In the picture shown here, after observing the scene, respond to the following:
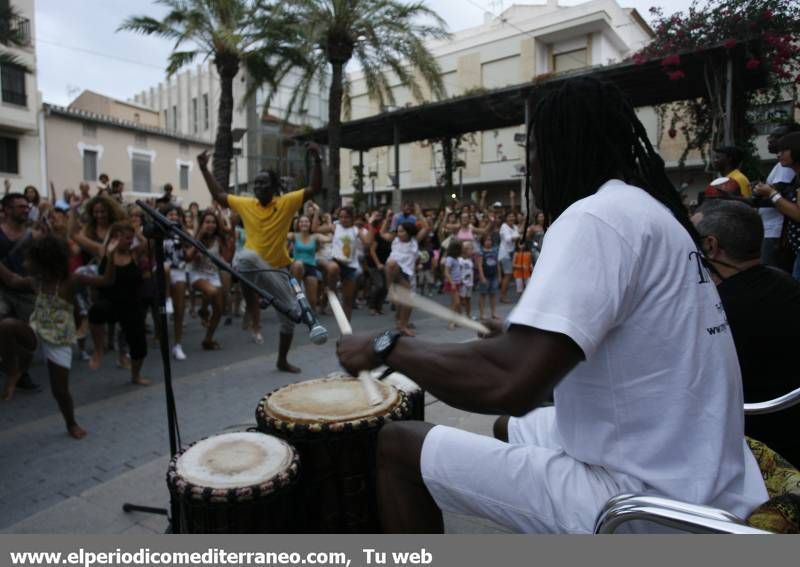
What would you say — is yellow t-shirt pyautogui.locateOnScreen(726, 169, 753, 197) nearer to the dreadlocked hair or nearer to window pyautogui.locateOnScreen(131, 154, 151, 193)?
the dreadlocked hair

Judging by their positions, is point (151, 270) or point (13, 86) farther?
point (13, 86)

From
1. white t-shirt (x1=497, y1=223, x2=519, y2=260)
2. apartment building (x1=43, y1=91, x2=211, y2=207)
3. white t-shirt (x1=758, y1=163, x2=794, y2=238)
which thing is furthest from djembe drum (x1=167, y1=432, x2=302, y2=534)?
apartment building (x1=43, y1=91, x2=211, y2=207)

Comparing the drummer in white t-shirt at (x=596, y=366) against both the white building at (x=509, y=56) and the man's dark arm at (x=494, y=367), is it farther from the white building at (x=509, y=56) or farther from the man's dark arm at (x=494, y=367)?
the white building at (x=509, y=56)

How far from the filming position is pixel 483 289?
9227 millimetres

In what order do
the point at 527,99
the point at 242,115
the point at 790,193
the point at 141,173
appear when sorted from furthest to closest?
the point at 242,115
the point at 141,173
the point at 527,99
the point at 790,193

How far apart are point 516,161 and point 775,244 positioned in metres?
23.2

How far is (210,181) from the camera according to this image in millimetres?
5520

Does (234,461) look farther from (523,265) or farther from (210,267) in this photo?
(523,265)

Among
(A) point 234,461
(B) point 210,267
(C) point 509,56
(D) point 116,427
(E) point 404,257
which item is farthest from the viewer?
(C) point 509,56

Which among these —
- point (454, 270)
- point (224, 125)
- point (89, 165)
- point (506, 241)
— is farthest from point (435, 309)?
point (89, 165)

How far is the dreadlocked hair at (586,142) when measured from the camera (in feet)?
4.87

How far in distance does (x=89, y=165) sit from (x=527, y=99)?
2368cm

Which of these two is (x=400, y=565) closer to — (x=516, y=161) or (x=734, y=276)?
(x=734, y=276)

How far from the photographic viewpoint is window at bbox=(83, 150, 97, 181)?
Result: 27688mm
